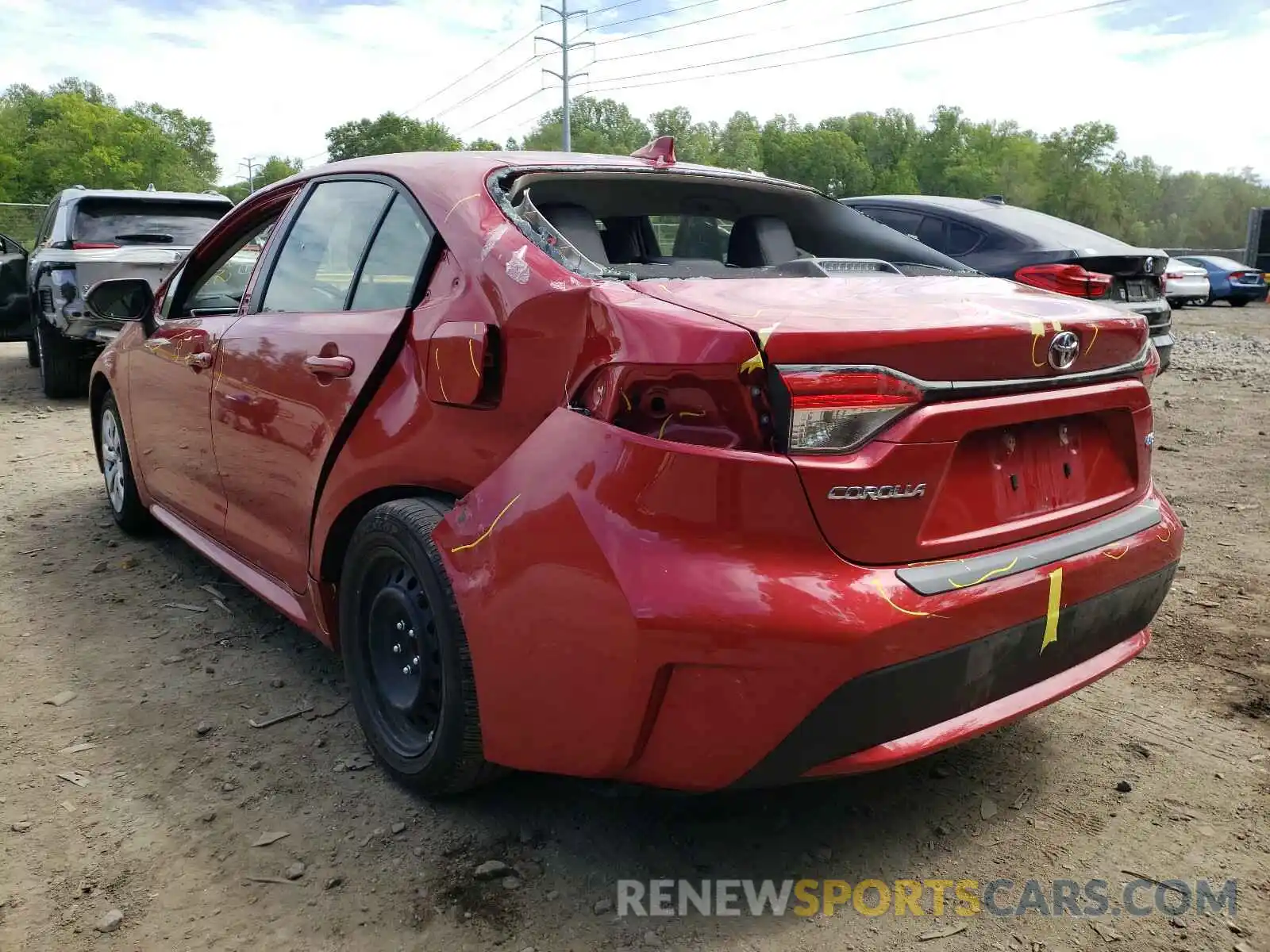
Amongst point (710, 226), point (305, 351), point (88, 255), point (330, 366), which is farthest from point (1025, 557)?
point (88, 255)

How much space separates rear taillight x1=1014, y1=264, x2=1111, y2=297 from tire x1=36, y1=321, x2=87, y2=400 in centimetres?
761

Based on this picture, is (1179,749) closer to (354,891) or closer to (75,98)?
(354,891)

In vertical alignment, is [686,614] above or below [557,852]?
above

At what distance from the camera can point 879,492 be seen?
184 centimetres

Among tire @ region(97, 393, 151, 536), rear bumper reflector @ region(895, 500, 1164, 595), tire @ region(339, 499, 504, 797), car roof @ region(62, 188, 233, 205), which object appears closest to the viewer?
rear bumper reflector @ region(895, 500, 1164, 595)

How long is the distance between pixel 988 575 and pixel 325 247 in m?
2.08

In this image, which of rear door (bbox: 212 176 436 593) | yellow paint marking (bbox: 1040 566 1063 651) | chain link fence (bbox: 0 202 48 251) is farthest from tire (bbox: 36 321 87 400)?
chain link fence (bbox: 0 202 48 251)

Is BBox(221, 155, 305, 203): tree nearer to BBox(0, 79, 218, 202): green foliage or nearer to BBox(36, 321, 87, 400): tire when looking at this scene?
BBox(0, 79, 218, 202): green foliage

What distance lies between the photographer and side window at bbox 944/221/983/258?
276 inches

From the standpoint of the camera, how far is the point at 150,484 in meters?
4.20

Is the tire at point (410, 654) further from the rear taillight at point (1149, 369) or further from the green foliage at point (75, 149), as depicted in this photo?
the green foliage at point (75, 149)

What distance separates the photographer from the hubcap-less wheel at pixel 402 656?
7.73 ft

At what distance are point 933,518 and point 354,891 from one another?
1.44 m

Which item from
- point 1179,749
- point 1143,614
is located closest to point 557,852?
point 1143,614
